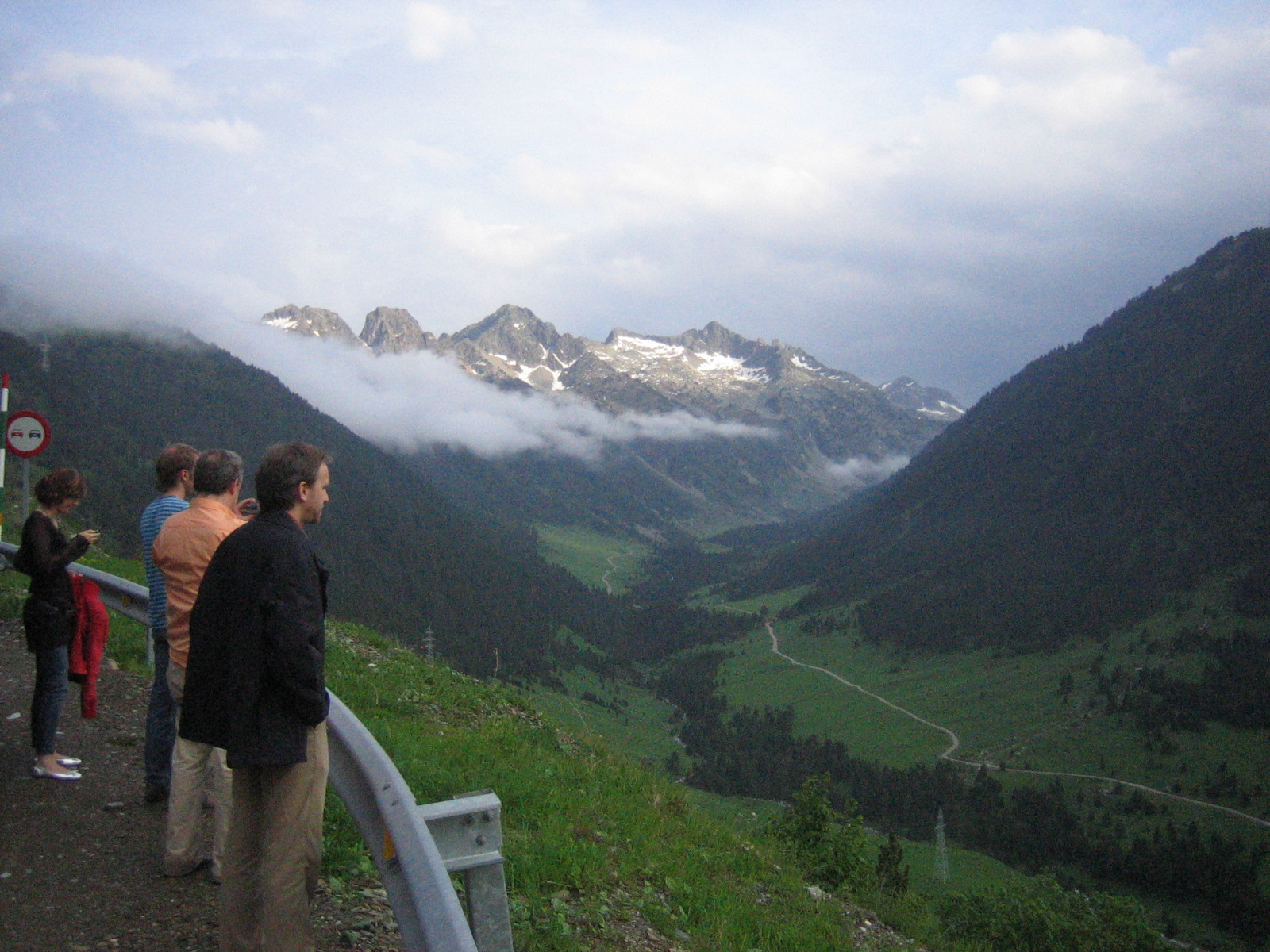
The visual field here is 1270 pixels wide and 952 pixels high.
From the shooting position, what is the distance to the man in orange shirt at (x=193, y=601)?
664 cm

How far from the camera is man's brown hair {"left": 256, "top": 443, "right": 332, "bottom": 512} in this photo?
5.12 meters

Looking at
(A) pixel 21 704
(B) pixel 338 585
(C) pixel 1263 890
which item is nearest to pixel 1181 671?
(C) pixel 1263 890

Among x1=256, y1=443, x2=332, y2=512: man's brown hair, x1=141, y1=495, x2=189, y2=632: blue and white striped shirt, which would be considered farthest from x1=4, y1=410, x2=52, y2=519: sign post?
x1=256, y1=443, x2=332, y2=512: man's brown hair

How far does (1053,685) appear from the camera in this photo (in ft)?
566

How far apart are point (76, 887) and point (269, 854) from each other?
2643 mm

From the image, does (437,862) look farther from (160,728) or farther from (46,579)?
(46,579)

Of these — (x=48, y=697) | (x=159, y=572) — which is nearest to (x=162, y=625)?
(x=159, y=572)

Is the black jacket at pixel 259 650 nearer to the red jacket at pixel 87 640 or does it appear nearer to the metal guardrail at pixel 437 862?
the metal guardrail at pixel 437 862

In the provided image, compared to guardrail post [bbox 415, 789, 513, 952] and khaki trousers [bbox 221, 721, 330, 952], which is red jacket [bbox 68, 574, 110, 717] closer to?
khaki trousers [bbox 221, 721, 330, 952]

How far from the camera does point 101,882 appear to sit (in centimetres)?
648

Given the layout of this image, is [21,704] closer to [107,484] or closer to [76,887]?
[76,887]

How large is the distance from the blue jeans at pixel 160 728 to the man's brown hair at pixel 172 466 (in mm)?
1445

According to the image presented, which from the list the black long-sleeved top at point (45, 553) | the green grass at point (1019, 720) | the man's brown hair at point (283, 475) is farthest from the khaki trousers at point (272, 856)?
the green grass at point (1019, 720)

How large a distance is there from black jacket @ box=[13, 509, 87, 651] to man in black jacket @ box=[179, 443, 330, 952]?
475 cm
